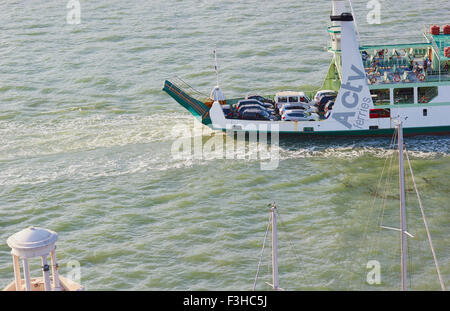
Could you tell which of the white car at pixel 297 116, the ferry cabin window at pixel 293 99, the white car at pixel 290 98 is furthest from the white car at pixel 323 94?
the white car at pixel 297 116

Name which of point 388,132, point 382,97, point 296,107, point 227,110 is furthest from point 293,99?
point 388,132

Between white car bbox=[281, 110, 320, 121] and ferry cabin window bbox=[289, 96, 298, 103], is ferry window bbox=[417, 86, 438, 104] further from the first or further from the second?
ferry cabin window bbox=[289, 96, 298, 103]

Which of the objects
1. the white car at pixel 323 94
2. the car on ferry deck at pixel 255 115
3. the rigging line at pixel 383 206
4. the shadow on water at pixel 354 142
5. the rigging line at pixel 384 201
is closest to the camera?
the rigging line at pixel 383 206

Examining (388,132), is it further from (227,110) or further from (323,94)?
(227,110)

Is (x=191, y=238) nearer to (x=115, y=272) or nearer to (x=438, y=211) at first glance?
(x=115, y=272)

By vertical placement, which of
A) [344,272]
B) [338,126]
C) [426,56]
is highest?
[426,56]

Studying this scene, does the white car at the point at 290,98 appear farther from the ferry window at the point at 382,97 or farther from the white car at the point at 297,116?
the ferry window at the point at 382,97
